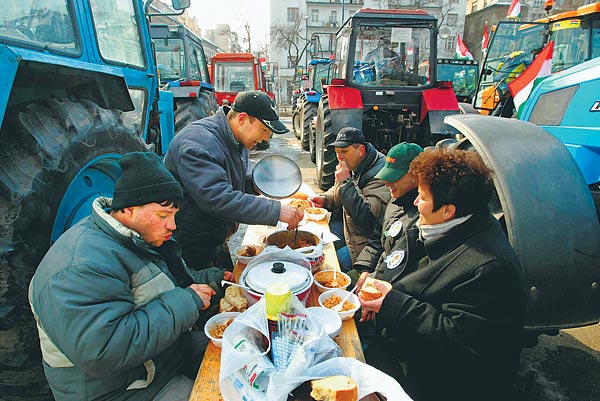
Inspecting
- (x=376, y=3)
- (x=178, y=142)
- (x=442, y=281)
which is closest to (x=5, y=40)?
(x=178, y=142)

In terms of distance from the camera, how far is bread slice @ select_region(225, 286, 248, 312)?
163 centimetres

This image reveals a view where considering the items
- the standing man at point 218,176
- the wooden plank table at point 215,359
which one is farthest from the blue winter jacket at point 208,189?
the wooden plank table at point 215,359

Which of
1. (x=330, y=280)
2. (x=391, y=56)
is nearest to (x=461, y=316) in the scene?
(x=330, y=280)

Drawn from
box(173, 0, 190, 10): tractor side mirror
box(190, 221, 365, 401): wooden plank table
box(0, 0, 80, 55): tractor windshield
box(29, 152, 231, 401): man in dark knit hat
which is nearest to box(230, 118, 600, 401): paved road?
box(190, 221, 365, 401): wooden plank table

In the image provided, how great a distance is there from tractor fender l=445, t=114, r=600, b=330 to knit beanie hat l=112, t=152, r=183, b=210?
1782 millimetres

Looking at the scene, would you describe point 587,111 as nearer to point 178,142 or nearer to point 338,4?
point 178,142

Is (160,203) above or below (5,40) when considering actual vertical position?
below

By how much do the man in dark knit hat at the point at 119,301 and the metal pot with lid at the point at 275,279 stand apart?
20 cm

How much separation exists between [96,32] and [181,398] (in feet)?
8.98

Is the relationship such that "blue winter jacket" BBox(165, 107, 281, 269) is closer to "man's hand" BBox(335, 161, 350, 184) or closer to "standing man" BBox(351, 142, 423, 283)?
"standing man" BBox(351, 142, 423, 283)

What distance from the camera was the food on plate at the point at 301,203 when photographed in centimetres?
310

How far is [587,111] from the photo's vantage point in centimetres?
253

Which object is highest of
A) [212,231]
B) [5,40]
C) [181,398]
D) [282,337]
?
[5,40]

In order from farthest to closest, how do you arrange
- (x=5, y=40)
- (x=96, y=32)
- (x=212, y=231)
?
(x=96, y=32) < (x=212, y=231) < (x=5, y=40)
